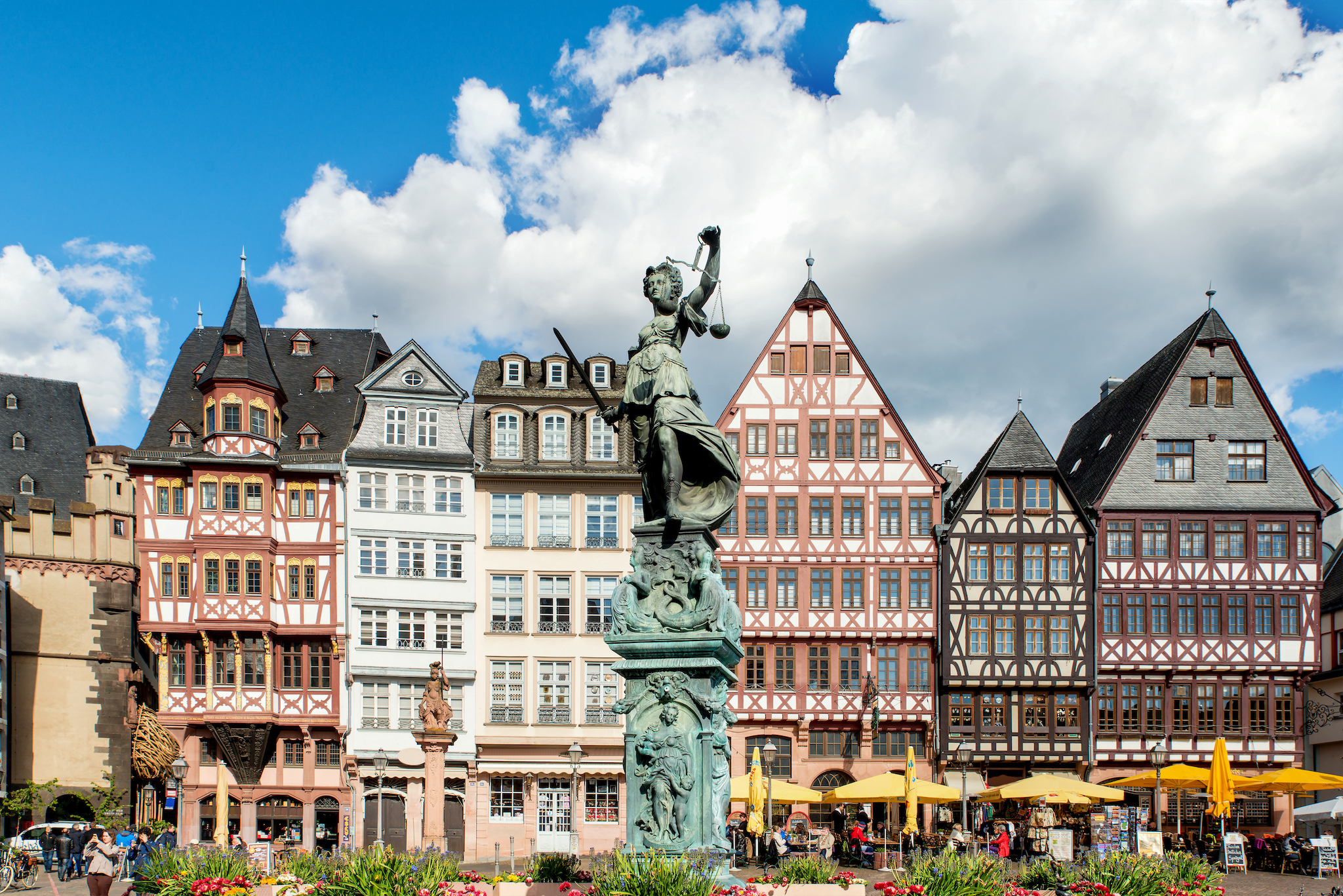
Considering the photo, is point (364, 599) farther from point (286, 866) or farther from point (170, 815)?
point (286, 866)

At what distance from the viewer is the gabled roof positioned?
120ft

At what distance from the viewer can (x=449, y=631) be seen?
1455 inches

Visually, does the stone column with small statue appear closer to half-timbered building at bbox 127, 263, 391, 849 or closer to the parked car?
the parked car

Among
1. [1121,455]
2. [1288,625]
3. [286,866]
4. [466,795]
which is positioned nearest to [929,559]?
[1121,455]

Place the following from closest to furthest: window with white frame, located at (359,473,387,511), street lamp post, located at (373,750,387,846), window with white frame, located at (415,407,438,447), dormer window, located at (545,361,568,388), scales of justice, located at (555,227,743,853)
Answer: scales of justice, located at (555,227,743,853) < street lamp post, located at (373,750,387,846) < window with white frame, located at (359,473,387,511) < window with white frame, located at (415,407,438,447) < dormer window, located at (545,361,568,388)

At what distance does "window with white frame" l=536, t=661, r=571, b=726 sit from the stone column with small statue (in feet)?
28.3

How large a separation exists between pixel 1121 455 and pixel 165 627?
2741 centimetres

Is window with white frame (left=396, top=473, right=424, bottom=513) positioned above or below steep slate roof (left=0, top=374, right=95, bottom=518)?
below

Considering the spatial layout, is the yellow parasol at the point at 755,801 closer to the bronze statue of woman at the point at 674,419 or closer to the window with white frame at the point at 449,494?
the window with white frame at the point at 449,494

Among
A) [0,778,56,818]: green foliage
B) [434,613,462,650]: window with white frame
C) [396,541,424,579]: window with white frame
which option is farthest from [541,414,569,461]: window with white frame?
[0,778,56,818]: green foliage

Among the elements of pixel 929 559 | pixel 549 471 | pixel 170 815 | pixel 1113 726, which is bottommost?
pixel 170 815

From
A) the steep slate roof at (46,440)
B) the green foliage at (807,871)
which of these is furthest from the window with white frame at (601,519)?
the green foliage at (807,871)

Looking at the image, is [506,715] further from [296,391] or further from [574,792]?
[296,391]

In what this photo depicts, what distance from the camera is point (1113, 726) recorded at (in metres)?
36.2
